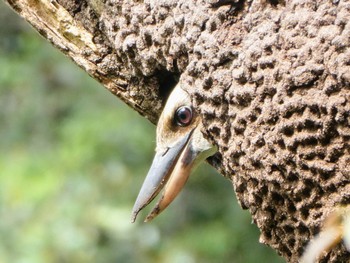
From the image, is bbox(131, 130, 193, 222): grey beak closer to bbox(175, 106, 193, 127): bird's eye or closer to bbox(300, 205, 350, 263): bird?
bbox(175, 106, 193, 127): bird's eye

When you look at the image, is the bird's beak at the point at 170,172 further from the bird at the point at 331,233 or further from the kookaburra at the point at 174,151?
the bird at the point at 331,233

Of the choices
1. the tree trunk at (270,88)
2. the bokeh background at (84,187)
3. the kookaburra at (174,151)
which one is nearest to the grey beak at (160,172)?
the kookaburra at (174,151)

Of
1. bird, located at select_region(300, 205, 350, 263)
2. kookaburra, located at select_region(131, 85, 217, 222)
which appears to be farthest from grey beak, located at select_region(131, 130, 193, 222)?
bird, located at select_region(300, 205, 350, 263)

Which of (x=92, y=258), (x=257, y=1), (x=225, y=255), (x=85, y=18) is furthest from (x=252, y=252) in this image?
(x=257, y=1)

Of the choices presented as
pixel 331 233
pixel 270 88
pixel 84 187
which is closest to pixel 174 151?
pixel 270 88

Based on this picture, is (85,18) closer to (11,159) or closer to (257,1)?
(257,1)

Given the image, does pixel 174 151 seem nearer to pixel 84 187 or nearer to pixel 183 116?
pixel 183 116
